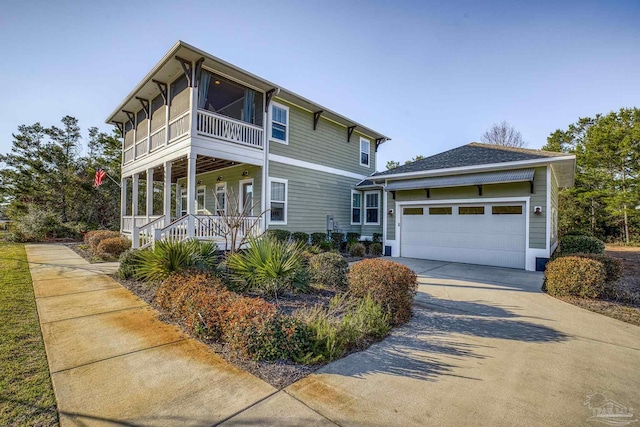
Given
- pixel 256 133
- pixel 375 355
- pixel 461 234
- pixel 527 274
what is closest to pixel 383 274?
pixel 375 355

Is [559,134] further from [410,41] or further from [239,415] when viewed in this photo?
[239,415]

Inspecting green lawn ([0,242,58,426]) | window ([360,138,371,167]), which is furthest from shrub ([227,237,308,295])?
window ([360,138,371,167])

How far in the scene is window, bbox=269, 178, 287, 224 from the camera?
11703mm

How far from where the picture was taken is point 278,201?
1190 centimetres

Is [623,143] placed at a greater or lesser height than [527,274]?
greater

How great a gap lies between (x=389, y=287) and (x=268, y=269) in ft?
7.54

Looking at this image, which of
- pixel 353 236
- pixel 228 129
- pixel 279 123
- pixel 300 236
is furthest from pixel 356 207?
pixel 228 129

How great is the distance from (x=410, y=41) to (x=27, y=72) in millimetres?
12349

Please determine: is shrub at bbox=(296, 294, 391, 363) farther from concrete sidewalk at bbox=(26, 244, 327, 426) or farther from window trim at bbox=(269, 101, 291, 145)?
window trim at bbox=(269, 101, 291, 145)

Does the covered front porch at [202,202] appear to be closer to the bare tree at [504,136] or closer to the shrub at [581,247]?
the shrub at [581,247]

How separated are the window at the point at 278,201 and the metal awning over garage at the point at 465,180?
4.31 meters

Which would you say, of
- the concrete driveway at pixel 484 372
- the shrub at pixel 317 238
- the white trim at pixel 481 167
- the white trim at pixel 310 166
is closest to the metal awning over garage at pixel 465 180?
the white trim at pixel 481 167

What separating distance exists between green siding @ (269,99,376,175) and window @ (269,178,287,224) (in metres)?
1.21

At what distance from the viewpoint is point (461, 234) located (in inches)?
431
